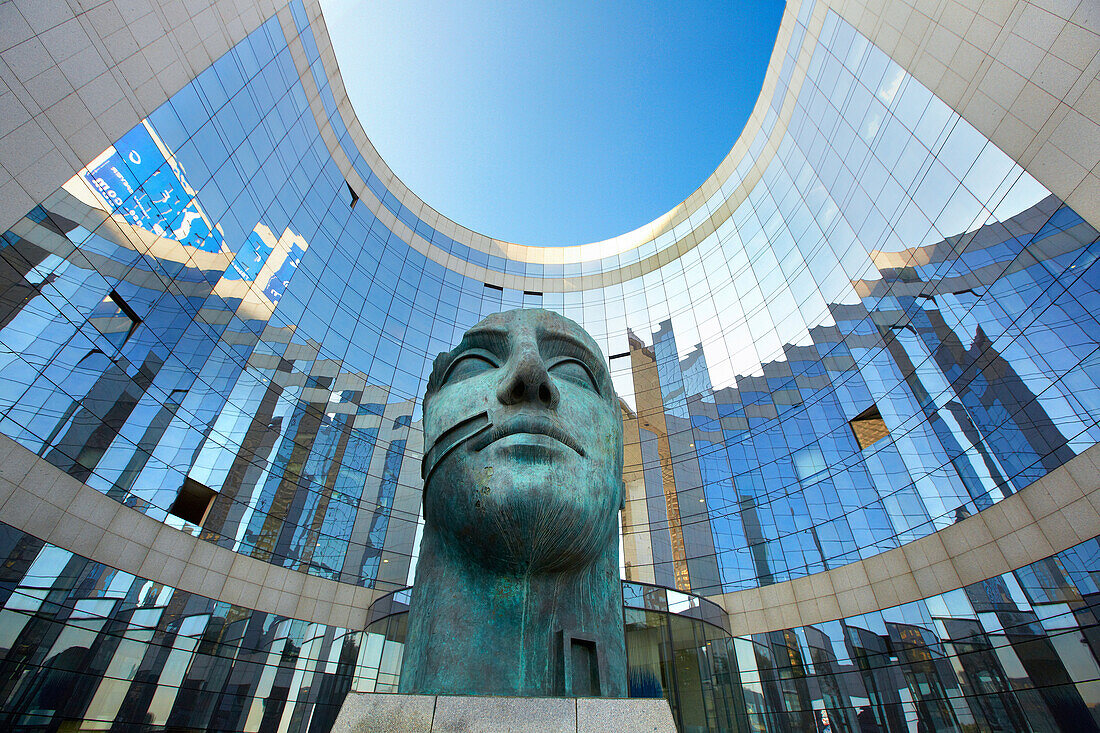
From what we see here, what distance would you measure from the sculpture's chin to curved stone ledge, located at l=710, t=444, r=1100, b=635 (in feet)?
45.4

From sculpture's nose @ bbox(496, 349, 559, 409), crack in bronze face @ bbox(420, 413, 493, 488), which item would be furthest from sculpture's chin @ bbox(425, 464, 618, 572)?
sculpture's nose @ bbox(496, 349, 559, 409)

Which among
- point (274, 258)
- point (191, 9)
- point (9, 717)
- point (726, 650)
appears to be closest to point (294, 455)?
point (274, 258)

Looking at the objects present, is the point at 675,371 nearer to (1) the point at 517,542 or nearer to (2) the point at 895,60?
(2) the point at 895,60

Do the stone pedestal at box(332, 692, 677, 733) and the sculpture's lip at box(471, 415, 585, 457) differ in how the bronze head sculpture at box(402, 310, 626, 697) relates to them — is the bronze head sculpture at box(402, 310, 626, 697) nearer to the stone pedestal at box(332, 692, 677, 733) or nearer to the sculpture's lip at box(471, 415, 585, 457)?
the sculpture's lip at box(471, 415, 585, 457)

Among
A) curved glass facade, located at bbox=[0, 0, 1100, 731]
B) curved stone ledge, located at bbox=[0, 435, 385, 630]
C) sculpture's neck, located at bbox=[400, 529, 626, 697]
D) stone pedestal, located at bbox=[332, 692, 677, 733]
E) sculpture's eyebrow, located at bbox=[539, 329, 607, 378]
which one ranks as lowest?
stone pedestal, located at bbox=[332, 692, 677, 733]

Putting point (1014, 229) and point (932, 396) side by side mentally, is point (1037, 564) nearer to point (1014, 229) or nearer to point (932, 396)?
point (932, 396)

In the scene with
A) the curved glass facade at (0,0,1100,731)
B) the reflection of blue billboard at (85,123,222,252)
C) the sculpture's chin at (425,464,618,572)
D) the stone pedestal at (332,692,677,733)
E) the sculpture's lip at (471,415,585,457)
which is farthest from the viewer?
the reflection of blue billboard at (85,123,222,252)

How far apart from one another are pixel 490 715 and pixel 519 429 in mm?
1272

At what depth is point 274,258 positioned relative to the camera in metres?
20.2

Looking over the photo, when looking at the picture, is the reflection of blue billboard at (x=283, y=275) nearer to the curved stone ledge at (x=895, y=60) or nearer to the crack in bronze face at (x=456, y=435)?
the curved stone ledge at (x=895, y=60)

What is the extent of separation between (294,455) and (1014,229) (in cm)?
2256

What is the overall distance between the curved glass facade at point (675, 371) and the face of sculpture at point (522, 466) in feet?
43.5

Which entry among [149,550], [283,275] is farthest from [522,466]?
[283,275]

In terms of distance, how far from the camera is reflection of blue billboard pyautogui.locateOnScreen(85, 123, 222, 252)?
13.1 metres
